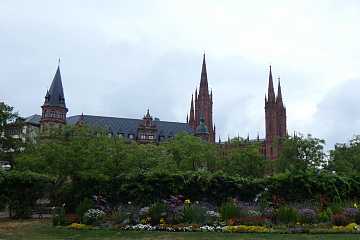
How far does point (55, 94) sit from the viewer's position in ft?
323

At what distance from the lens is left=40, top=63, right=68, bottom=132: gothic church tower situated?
9781 centimetres

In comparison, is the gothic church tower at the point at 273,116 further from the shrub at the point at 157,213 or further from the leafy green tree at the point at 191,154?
the shrub at the point at 157,213

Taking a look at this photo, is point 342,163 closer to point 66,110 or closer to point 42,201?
point 42,201

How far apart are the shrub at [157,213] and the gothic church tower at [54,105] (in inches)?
3166

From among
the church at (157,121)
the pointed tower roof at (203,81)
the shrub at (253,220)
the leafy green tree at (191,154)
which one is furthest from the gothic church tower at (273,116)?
the shrub at (253,220)

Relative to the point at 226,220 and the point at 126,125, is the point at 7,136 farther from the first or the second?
the point at 126,125

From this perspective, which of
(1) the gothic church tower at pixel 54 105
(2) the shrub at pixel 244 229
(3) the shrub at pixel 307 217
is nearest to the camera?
(2) the shrub at pixel 244 229

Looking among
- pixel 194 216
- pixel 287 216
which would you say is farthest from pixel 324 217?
pixel 194 216

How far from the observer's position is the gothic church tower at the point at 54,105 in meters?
97.8

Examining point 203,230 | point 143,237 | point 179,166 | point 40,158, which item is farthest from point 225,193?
point 179,166

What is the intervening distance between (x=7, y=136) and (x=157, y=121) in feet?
226

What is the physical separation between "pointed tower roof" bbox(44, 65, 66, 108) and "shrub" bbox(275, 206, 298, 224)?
83470 mm

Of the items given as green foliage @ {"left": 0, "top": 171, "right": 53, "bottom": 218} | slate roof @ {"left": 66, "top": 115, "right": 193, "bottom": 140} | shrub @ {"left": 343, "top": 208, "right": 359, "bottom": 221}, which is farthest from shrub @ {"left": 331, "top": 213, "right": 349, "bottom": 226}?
slate roof @ {"left": 66, "top": 115, "right": 193, "bottom": 140}

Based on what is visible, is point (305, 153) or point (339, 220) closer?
point (339, 220)
